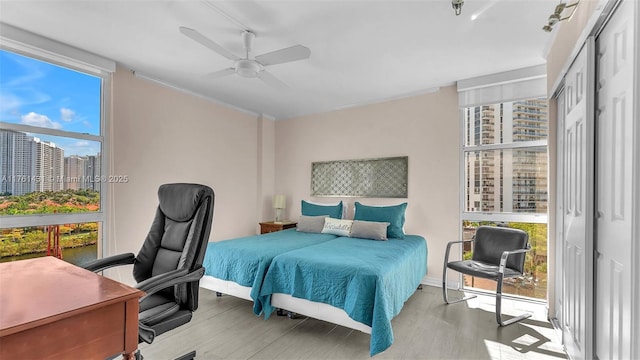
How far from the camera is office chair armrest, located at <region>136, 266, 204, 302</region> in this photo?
1540 millimetres

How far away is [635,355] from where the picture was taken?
117 centimetres

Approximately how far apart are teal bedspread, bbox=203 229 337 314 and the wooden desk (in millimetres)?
1562

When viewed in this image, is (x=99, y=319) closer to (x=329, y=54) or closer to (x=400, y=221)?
(x=329, y=54)

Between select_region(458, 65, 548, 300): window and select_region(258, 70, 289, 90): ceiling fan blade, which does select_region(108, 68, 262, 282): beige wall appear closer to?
select_region(258, 70, 289, 90): ceiling fan blade

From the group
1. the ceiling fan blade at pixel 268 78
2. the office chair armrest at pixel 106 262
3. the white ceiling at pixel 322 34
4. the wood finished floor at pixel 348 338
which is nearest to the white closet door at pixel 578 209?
the wood finished floor at pixel 348 338

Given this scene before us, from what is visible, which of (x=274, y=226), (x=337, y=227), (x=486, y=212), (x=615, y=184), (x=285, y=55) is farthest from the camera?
(x=274, y=226)

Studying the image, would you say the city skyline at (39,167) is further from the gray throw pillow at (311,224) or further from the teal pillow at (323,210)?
the teal pillow at (323,210)

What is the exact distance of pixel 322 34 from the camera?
269 cm

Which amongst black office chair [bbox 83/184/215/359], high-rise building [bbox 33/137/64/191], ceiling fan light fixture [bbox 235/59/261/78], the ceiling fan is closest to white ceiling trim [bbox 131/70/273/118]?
high-rise building [bbox 33/137/64/191]

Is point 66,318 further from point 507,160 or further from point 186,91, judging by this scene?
point 507,160

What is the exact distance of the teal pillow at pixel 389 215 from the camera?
3.91m

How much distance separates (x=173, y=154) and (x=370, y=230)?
2791 mm

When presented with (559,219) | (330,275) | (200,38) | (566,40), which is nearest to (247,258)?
(330,275)

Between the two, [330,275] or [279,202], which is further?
[279,202]
